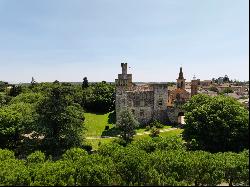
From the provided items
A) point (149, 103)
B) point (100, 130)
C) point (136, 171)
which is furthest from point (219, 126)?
point (100, 130)

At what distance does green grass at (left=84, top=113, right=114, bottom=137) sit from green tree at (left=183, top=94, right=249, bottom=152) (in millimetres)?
24782

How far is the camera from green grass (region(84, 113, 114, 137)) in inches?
2992

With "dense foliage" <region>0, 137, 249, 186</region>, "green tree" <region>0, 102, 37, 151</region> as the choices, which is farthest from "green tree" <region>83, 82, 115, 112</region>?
"dense foliage" <region>0, 137, 249, 186</region>

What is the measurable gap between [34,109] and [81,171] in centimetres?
2730

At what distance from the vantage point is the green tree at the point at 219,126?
52062 millimetres

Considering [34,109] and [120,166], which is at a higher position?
[34,109]

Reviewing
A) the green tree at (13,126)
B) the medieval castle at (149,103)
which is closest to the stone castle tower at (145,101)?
the medieval castle at (149,103)

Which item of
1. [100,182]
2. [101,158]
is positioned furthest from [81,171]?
[101,158]

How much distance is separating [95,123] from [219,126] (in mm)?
38029

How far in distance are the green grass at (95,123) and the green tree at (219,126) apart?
81.3 feet

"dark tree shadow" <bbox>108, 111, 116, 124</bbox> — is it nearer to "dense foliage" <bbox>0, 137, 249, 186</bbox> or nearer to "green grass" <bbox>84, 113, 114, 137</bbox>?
"green grass" <bbox>84, 113, 114, 137</bbox>

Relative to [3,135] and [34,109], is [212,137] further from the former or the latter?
[3,135]

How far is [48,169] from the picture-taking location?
119 feet

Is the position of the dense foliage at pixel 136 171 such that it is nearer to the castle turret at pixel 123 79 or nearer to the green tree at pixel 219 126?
the green tree at pixel 219 126
